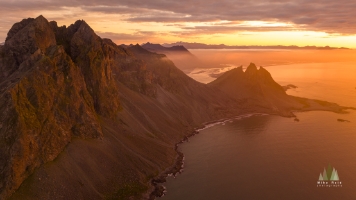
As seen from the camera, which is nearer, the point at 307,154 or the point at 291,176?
the point at 291,176

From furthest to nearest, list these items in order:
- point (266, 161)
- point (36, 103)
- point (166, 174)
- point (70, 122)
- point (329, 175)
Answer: point (266, 161) < point (166, 174) < point (329, 175) < point (70, 122) < point (36, 103)

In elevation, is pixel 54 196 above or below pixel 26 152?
below

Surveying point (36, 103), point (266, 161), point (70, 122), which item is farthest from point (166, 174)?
point (36, 103)

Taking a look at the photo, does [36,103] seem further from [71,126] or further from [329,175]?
[329,175]

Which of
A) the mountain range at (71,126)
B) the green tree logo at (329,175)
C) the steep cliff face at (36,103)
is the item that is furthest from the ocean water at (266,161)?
the steep cliff face at (36,103)

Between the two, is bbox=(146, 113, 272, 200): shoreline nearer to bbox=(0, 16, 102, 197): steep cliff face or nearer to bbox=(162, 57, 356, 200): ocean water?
bbox=(162, 57, 356, 200): ocean water

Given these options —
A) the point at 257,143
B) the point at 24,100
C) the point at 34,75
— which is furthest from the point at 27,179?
the point at 257,143

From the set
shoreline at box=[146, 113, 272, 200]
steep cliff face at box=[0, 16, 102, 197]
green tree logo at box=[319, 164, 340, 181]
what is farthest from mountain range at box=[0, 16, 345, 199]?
green tree logo at box=[319, 164, 340, 181]

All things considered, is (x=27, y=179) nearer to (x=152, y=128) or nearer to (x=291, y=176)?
(x=152, y=128)
